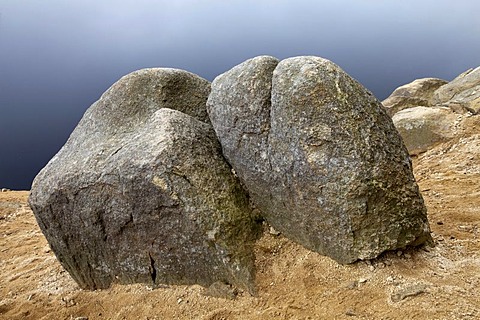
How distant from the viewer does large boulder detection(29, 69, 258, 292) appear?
20.4ft

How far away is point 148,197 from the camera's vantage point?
6395 mm

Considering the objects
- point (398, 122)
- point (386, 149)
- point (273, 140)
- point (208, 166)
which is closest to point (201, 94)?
point (208, 166)

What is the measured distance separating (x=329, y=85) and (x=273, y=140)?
106 cm

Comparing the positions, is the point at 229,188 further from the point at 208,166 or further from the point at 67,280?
the point at 67,280

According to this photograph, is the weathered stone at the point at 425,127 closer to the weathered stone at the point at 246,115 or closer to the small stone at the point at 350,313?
the weathered stone at the point at 246,115

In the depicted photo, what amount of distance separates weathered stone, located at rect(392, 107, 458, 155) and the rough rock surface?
1.80m

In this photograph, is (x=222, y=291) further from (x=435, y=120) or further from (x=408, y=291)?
(x=435, y=120)

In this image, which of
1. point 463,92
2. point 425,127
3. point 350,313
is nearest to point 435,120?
point 425,127

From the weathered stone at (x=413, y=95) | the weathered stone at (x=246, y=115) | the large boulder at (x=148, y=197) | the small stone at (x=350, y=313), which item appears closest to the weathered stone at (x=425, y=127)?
the weathered stone at (x=413, y=95)

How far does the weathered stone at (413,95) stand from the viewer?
59.5 feet

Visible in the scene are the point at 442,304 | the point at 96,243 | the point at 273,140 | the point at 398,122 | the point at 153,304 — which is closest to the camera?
the point at 442,304

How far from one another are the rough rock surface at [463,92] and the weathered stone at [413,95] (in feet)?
1.99

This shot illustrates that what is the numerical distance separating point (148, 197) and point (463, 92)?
1440 cm

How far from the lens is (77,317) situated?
6.84 metres
